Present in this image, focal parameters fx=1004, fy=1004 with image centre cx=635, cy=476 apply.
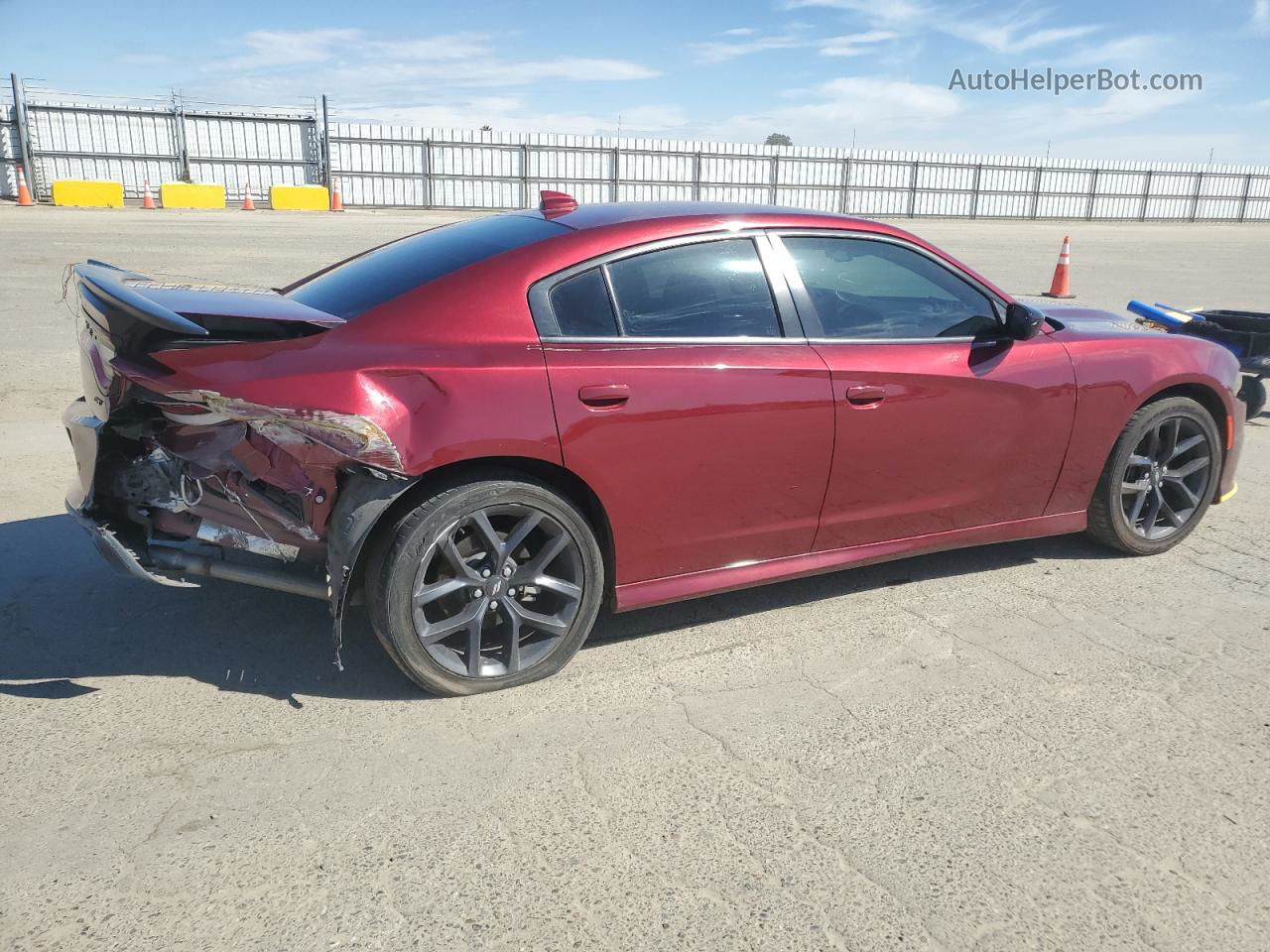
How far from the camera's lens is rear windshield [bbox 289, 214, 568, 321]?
3371mm

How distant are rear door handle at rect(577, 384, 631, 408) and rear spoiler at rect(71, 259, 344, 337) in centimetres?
80

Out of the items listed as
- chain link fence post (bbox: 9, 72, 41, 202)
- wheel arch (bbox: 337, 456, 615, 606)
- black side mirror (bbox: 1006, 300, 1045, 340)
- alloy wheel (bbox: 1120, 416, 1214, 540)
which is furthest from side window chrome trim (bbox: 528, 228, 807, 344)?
chain link fence post (bbox: 9, 72, 41, 202)

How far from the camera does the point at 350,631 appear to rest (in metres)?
3.77

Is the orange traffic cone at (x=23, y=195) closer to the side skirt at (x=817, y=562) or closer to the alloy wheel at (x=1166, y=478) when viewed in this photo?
the side skirt at (x=817, y=562)

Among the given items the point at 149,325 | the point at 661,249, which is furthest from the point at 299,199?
the point at 149,325

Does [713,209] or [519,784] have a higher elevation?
[713,209]

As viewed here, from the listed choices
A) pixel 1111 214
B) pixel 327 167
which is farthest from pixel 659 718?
pixel 1111 214

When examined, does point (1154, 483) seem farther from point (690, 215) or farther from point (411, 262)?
point (411, 262)

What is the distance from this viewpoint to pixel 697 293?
357 centimetres

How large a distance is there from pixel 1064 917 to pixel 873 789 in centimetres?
60

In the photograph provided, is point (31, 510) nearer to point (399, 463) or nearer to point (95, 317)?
point (95, 317)

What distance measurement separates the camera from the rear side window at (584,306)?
333 cm

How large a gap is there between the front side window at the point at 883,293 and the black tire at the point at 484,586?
1.30m

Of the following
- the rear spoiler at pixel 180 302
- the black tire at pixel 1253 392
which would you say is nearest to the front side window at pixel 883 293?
the rear spoiler at pixel 180 302
